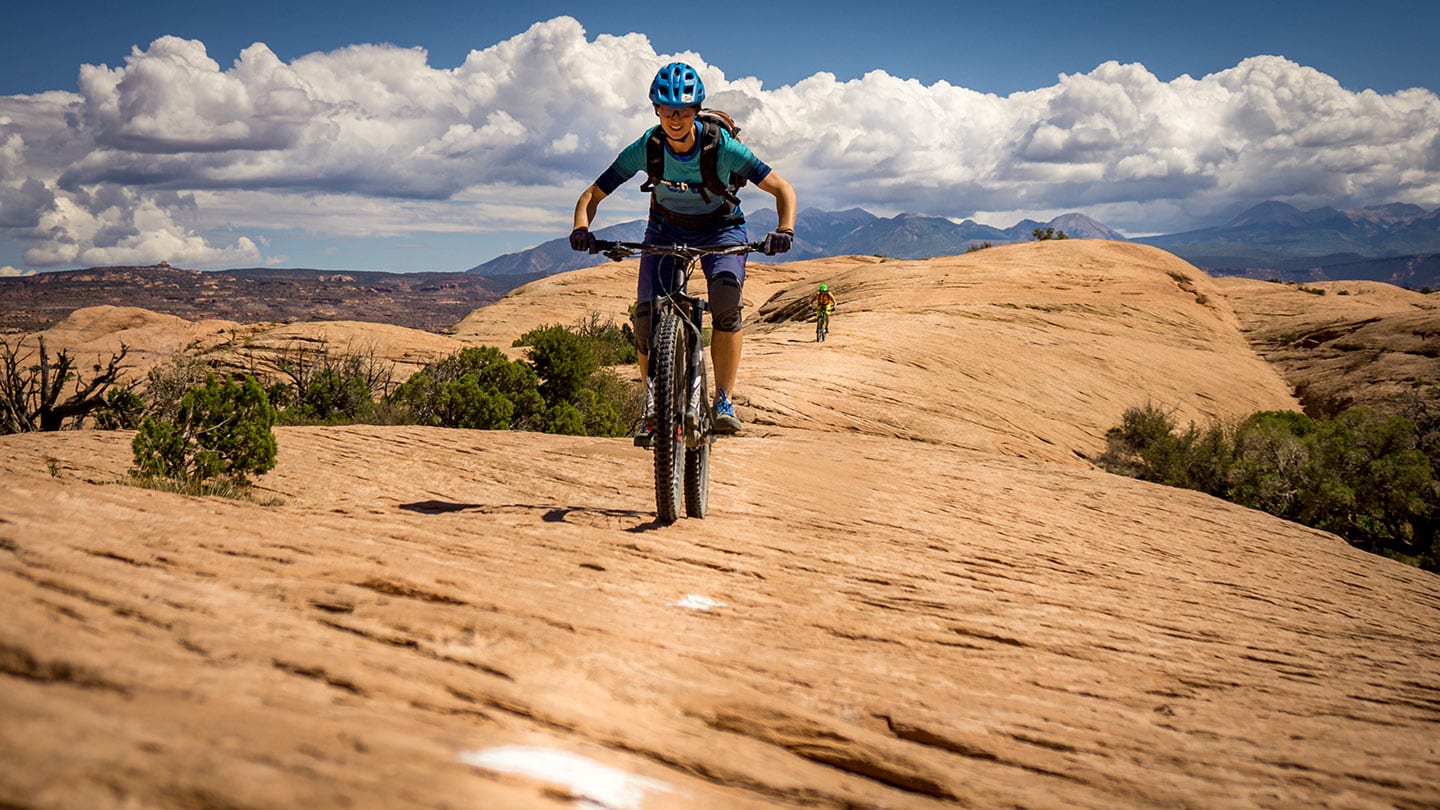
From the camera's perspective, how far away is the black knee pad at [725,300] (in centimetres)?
622

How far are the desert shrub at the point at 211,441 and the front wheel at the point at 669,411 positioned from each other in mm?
3536

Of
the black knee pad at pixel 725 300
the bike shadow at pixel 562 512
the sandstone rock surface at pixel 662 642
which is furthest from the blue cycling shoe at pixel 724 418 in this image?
the bike shadow at pixel 562 512

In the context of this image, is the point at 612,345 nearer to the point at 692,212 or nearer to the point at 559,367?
the point at 559,367

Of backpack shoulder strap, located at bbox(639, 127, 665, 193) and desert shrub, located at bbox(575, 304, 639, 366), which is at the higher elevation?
backpack shoulder strap, located at bbox(639, 127, 665, 193)

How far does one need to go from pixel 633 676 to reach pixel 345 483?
495 cm

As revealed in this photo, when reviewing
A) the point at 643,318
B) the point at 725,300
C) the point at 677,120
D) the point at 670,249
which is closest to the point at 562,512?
the point at 643,318

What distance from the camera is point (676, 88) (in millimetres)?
5770

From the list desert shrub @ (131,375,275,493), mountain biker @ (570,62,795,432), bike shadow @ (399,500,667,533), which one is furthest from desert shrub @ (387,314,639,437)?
mountain biker @ (570,62,795,432)

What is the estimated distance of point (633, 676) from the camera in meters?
3.18

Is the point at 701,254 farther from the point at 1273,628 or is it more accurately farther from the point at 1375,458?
the point at 1375,458

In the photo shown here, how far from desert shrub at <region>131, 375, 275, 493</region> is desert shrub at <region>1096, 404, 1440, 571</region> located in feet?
52.7

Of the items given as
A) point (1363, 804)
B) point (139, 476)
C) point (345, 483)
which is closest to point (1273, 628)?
point (1363, 804)

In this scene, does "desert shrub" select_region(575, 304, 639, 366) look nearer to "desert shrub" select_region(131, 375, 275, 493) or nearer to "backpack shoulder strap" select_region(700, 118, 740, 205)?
"desert shrub" select_region(131, 375, 275, 493)

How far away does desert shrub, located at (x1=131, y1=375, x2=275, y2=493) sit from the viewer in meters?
6.76
